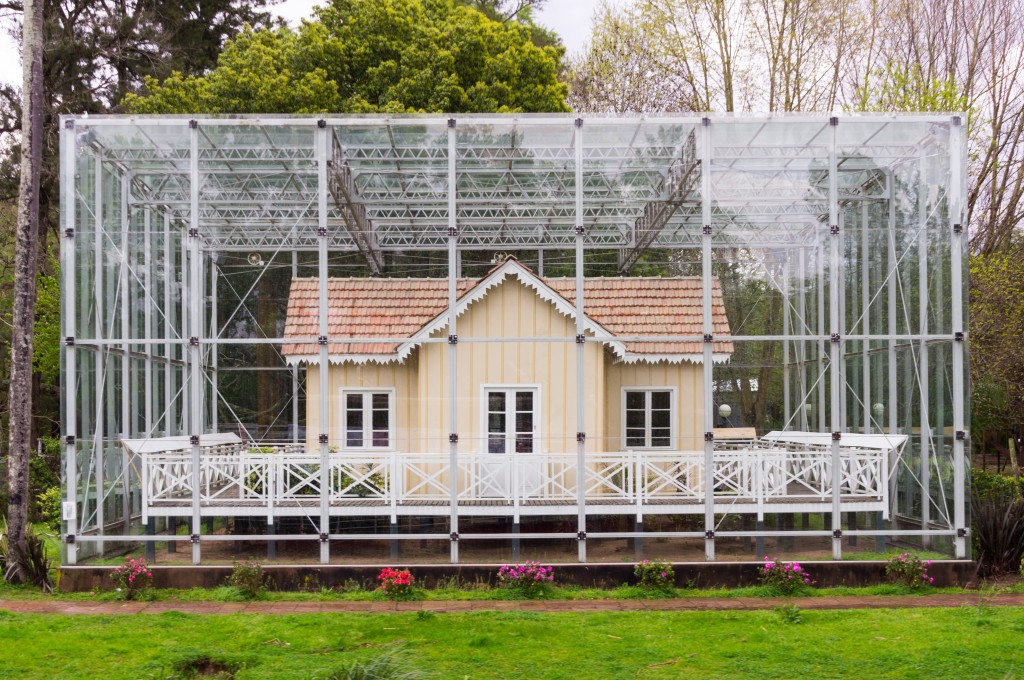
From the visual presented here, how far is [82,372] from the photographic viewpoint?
38.0 ft

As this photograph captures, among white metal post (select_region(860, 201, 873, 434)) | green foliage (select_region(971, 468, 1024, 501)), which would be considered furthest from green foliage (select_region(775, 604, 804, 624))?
green foliage (select_region(971, 468, 1024, 501))

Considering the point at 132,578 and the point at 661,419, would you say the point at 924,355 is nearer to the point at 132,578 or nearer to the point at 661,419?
the point at 661,419

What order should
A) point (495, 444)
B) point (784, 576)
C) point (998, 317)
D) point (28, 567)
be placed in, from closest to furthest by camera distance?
point (784, 576)
point (28, 567)
point (495, 444)
point (998, 317)

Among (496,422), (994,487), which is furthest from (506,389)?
(994,487)

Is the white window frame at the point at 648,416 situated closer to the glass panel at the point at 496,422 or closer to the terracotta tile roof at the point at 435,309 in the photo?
the terracotta tile roof at the point at 435,309

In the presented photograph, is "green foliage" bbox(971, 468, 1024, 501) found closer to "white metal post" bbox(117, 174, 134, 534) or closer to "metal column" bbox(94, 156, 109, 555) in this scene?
"white metal post" bbox(117, 174, 134, 534)

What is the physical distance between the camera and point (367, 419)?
12.3 meters

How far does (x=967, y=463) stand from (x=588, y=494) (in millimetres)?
4780

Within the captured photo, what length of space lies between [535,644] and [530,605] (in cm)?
189

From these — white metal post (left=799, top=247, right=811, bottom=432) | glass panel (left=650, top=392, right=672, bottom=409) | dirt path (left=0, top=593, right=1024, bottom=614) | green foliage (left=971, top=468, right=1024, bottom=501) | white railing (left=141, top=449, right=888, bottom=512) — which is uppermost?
white metal post (left=799, top=247, right=811, bottom=432)

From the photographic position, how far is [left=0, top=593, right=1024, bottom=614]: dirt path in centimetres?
1014

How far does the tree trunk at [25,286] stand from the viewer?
11523 millimetres

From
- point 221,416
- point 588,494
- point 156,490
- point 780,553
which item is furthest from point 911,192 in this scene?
point 156,490

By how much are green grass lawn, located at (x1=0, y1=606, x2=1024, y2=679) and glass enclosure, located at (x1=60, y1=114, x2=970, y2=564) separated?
6.63ft
